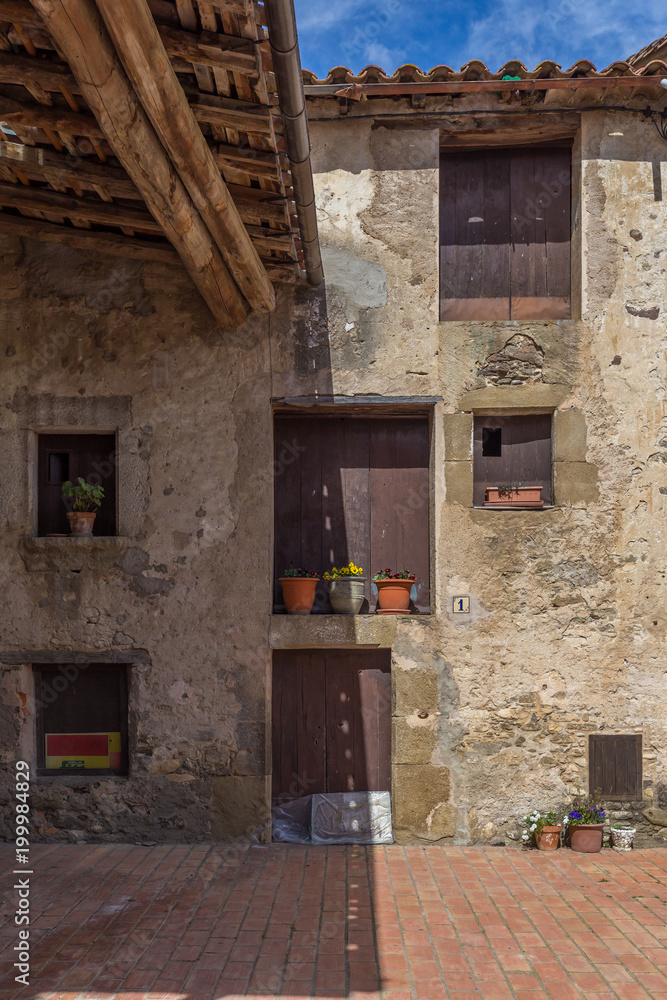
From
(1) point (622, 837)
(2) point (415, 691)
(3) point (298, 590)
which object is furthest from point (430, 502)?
(1) point (622, 837)

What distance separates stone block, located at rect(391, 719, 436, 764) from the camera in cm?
563

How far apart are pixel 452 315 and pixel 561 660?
2721 millimetres

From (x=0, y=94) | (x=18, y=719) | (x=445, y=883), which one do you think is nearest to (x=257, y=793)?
(x=445, y=883)

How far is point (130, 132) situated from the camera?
3.58 m

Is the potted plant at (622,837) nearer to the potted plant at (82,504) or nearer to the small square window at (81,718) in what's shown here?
the small square window at (81,718)

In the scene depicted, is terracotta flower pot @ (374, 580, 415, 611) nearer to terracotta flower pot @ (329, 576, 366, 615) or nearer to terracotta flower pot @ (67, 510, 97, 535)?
terracotta flower pot @ (329, 576, 366, 615)

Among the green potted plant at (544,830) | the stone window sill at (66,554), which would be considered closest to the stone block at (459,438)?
the stone window sill at (66,554)

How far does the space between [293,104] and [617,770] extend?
4807 millimetres

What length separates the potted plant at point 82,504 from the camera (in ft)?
18.9

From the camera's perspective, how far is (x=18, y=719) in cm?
571

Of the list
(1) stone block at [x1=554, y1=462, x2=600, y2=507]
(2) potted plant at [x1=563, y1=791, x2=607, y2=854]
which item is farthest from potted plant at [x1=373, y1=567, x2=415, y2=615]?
(2) potted plant at [x1=563, y1=791, x2=607, y2=854]

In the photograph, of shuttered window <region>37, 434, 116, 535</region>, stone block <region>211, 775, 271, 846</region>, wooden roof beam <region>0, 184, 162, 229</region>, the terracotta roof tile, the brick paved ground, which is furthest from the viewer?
shuttered window <region>37, 434, 116, 535</region>

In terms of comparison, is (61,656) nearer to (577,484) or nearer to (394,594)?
(394,594)

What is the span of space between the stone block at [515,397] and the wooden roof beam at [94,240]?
2.40m
